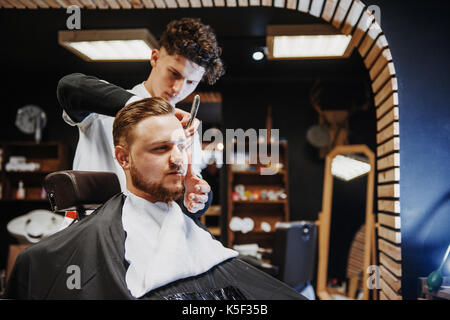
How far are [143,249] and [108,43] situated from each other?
7.50 ft

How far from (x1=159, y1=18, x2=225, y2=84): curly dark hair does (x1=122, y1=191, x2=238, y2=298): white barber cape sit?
26.8 inches

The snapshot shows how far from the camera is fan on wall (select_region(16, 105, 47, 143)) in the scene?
488cm

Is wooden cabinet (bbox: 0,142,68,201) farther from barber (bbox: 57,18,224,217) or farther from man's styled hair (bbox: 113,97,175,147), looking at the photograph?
man's styled hair (bbox: 113,97,175,147)

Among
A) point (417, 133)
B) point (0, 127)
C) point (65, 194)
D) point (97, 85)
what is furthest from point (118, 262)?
point (0, 127)

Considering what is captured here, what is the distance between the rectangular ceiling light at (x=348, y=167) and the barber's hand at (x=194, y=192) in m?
3.31

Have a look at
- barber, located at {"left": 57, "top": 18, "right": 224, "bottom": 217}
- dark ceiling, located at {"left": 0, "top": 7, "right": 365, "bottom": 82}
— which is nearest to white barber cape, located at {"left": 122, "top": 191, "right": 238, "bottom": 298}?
barber, located at {"left": 57, "top": 18, "right": 224, "bottom": 217}

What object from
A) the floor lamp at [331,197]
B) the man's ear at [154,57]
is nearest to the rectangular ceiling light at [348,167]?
the floor lamp at [331,197]

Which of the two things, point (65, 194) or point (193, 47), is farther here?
point (193, 47)

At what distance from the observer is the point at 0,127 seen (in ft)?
16.9

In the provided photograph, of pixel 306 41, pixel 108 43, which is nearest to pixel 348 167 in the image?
pixel 306 41

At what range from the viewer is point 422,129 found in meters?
1.92

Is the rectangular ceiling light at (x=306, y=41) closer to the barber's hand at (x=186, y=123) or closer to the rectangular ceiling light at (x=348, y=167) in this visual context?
the rectangular ceiling light at (x=348, y=167)
